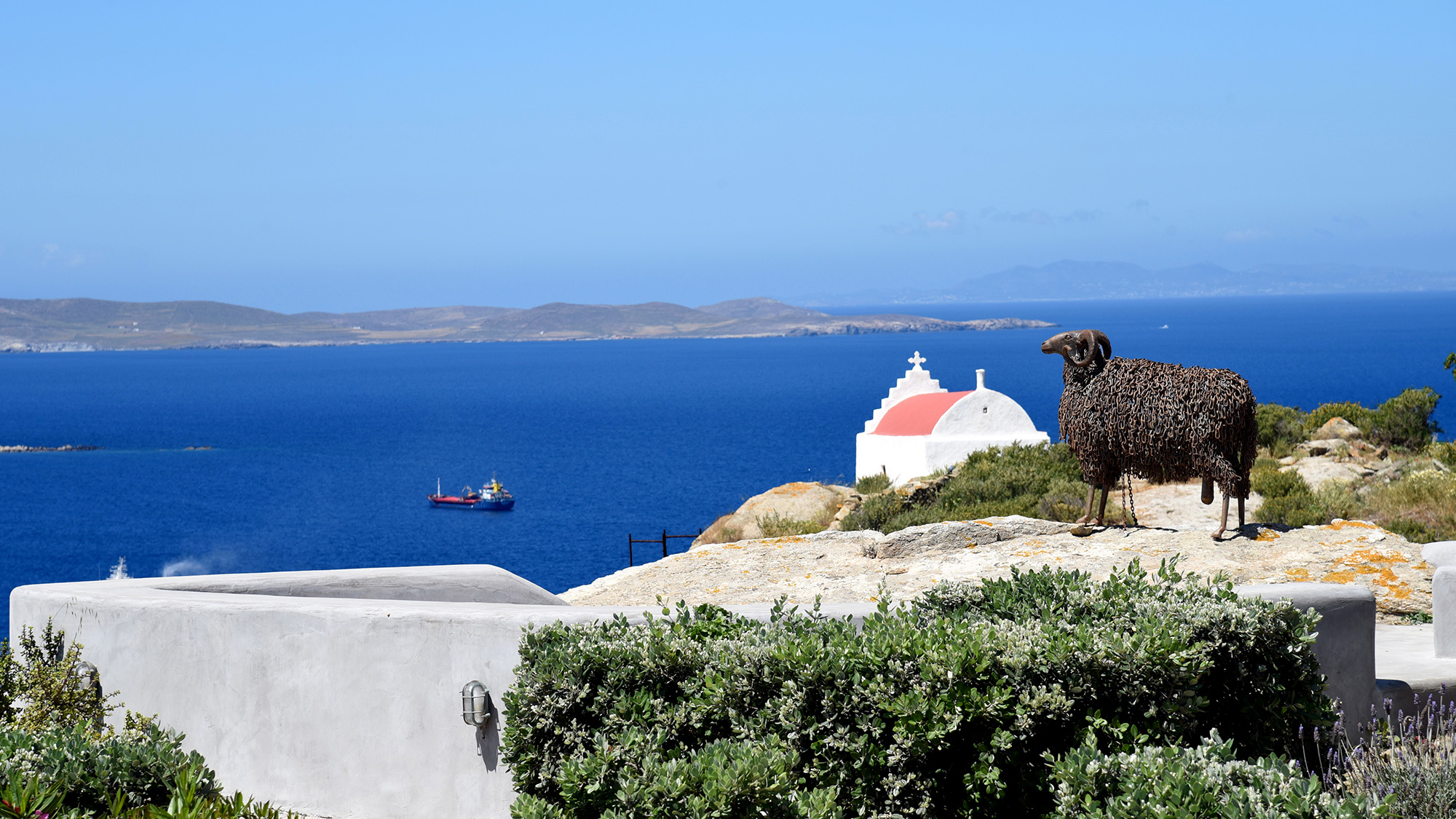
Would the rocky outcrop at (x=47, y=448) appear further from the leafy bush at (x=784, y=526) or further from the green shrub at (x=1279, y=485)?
the green shrub at (x=1279, y=485)

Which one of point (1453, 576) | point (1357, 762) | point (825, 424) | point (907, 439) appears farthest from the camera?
point (825, 424)

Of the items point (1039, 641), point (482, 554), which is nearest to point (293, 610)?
point (1039, 641)

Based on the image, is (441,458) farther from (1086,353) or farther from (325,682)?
(325,682)

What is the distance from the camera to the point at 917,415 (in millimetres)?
29203

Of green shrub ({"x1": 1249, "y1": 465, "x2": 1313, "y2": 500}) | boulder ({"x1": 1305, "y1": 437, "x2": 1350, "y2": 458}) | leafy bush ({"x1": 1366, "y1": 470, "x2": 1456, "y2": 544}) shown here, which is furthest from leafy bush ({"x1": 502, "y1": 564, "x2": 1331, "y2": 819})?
boulder ({"x1": 1305, "y1": 437, "x2": 1350, "y2": 458})

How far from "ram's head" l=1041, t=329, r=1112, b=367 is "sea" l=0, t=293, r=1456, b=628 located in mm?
34601

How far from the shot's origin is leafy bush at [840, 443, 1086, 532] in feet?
56.6

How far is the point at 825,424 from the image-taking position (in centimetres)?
10888

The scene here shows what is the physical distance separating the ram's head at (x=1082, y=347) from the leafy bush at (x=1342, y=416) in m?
13.3

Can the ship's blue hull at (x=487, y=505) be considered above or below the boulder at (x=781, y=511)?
below

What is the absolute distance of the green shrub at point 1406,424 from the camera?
26344mm

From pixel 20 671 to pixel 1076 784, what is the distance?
6.21m

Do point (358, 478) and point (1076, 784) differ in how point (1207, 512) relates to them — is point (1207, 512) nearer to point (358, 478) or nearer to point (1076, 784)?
point (1076, 784)

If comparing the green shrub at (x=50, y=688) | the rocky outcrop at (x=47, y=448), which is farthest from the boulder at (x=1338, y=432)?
the rocky outcrop at (x=47, y=448)
